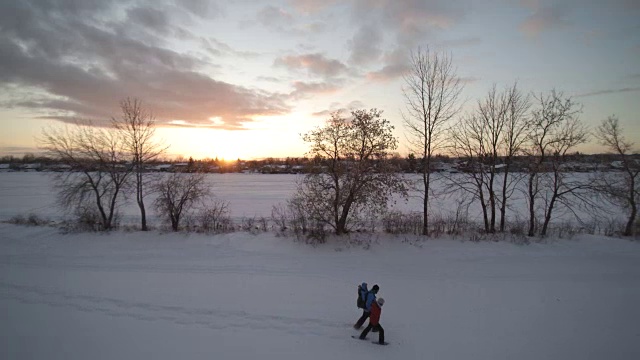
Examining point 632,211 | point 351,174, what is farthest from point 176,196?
point 632,211

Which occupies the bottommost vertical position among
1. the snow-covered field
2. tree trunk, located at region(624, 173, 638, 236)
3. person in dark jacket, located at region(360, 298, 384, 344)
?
the snow-covered field

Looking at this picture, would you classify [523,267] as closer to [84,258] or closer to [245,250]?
[245,250]

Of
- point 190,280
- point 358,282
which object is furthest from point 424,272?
point 190,280

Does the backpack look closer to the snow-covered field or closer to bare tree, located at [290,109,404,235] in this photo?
the snow-covered field

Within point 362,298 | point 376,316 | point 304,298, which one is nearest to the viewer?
point 376,316

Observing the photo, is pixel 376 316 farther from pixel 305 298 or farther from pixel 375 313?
pixel 305 298

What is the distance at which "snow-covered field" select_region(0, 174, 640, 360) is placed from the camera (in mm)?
7875

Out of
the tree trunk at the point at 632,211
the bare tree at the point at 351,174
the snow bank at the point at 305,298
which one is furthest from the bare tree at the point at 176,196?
the tree trunk at the point at 632,211

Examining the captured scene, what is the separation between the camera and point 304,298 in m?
10.5

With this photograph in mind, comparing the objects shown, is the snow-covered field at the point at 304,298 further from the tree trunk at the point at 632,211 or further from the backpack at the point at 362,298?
the tree trunk at the point at 632,211

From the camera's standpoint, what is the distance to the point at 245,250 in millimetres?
15039

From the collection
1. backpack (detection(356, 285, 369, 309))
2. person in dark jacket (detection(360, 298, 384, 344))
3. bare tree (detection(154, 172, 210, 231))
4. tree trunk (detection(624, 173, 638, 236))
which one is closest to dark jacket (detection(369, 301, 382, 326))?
person in dark jacket (detection(360, 298, 384, 344))

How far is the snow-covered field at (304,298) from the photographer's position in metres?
7.88

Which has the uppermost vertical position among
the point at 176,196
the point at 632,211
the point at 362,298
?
the point at 176,196
